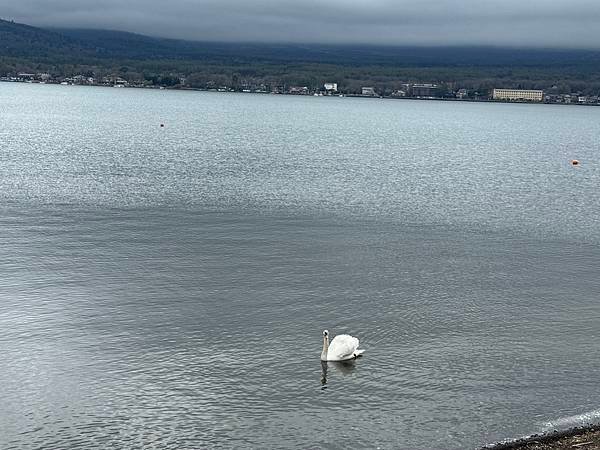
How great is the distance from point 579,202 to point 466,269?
94.9ft

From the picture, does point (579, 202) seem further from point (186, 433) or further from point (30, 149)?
point (30, 149)

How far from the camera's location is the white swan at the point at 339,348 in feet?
91.9

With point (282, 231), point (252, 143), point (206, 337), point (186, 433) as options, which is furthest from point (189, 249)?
point (252, 143)

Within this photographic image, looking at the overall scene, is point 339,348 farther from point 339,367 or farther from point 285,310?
point 285,310

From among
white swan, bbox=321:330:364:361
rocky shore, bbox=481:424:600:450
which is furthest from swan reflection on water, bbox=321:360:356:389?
rocky shore, bbox=481:424:600:450

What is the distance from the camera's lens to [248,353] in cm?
2869

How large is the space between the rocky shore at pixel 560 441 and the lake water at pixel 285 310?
0.88 meters

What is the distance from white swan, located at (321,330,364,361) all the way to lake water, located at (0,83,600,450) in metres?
0.50

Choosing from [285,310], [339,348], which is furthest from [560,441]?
[285,310]

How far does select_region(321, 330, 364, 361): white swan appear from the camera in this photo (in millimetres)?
28016

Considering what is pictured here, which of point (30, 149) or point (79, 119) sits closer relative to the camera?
point (30, 149)

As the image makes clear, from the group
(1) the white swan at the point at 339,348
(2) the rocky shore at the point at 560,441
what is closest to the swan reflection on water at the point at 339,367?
(1) the white swan at the point at 339,348

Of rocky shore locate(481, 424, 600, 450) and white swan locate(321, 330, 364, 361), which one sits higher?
white swan locate(321, 330, 364, 361)

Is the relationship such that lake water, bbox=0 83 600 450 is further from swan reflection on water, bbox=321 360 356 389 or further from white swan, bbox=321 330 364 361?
white swan, bbox=321 330 364 361
